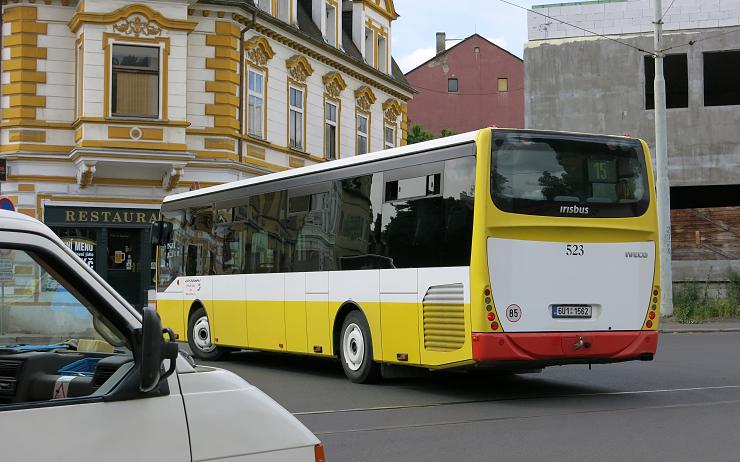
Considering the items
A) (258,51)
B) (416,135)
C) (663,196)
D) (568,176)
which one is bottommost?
(568,176)

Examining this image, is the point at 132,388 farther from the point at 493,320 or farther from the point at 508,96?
the point at 508,96

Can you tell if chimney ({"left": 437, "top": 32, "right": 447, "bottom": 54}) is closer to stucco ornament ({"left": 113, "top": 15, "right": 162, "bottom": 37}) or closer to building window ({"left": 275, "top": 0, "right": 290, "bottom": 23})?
building window ({"left": 275, "top": 0, "right": 290, "bottom": 23})

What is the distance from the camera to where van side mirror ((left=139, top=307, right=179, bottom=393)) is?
3445mm

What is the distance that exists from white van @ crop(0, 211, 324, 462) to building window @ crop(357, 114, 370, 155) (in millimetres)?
34387

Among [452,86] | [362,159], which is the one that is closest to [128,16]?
[362,159]

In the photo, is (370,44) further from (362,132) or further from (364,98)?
(362,132)

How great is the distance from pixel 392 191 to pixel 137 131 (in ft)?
53.5

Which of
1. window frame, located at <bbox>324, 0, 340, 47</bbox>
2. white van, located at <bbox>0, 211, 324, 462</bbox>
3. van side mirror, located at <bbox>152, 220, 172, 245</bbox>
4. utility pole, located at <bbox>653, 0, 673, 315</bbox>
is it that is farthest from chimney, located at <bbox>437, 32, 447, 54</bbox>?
white van, located at <bbox>0, 211, 324, 462</bbox>

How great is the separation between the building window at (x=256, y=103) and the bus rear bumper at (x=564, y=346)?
2042 cm

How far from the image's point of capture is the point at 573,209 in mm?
12266

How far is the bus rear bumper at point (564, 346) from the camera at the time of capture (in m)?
11.6

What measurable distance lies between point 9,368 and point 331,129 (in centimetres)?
3248

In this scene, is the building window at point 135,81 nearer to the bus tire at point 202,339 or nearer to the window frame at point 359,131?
the window frame at point 359,131

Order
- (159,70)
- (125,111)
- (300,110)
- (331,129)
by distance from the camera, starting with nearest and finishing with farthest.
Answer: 1. (125,111)
2. (159,70)
3. (300,110)
4. (331,129)
